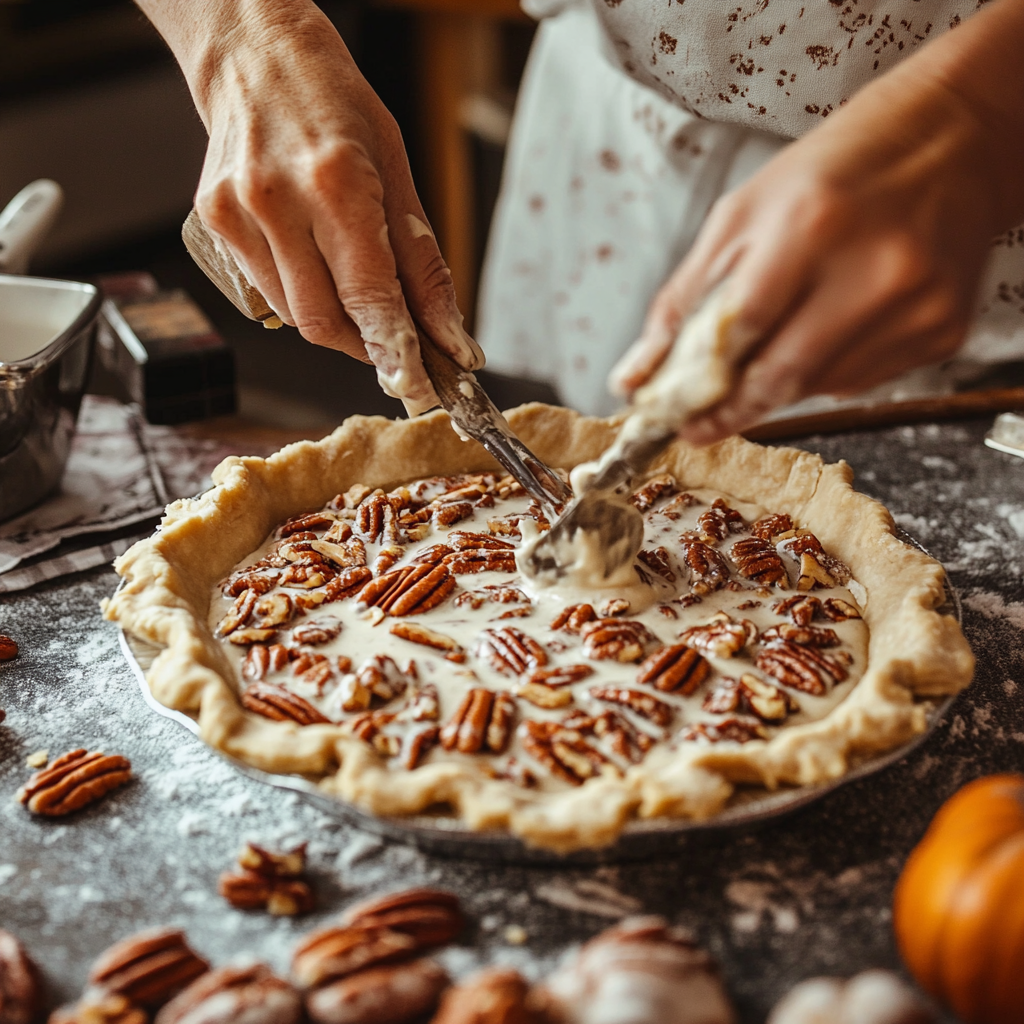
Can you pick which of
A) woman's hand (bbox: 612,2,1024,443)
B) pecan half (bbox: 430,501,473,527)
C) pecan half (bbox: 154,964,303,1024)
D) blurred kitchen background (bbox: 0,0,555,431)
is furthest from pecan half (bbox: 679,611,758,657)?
blurred kitchen background (bbox: 0,0,555,431)

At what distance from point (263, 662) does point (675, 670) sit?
0.56m

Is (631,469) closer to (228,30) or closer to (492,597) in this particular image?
(492,597)

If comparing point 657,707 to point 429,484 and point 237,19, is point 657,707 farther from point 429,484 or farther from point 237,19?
point 237,19

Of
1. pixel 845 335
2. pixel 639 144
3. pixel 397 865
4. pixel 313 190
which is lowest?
pixel 397 865

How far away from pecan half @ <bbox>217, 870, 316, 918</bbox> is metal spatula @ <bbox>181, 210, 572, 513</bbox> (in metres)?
0.71

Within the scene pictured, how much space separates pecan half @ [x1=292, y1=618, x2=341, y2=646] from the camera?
4.81 feet

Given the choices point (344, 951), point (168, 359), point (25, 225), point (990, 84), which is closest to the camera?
point (344, 951)

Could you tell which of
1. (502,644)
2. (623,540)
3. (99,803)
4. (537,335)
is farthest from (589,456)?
(537,335)

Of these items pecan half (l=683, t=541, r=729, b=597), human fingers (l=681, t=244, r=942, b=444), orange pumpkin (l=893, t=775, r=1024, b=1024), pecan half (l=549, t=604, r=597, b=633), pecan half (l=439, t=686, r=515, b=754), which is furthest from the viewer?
pecan half (l=683, t=541, r=729, b=597)

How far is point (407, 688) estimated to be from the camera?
1384mm

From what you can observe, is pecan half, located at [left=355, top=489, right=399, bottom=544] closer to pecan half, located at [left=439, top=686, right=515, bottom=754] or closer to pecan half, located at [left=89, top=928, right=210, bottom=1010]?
pecan half, located at [left=439, top=686, right=515, bottom=754]

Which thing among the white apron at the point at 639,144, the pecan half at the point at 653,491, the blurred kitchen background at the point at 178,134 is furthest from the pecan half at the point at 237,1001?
the blurred kitchen background at the point at 178,134

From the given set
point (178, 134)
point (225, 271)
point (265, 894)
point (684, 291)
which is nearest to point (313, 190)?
point (225, 271)

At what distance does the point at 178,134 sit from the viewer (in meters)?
5.26
